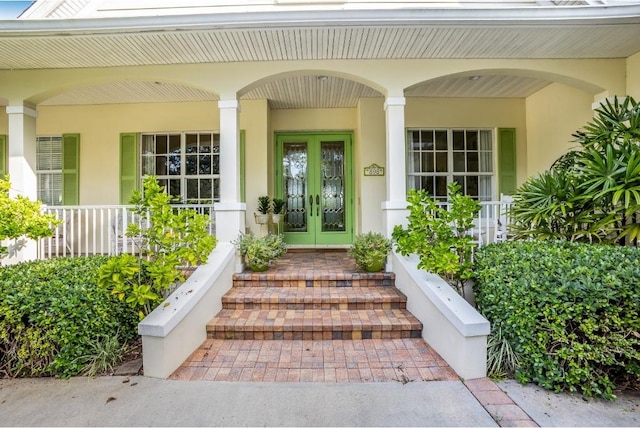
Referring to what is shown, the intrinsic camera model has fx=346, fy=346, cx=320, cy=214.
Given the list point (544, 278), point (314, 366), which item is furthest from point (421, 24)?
point (314, 366)

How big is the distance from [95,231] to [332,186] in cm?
399

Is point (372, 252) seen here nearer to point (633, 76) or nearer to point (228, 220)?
point (228, 220)

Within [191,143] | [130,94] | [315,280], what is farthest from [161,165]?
[315,280]

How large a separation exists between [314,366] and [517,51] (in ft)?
14.0

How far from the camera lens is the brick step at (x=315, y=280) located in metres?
4.25

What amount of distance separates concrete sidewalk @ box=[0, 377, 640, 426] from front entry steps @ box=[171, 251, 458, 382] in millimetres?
167

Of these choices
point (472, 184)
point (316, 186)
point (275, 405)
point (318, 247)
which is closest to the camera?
point (275, 405)

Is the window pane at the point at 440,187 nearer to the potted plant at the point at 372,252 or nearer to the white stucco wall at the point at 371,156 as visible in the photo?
the white stucco wall at the point at 371,156

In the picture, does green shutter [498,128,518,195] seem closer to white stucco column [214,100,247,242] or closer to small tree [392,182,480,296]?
small tree [392,182,480,296]

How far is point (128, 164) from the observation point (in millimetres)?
6391

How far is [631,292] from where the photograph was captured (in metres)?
2.33

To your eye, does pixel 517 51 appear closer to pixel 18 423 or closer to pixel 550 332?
pixel 550 332

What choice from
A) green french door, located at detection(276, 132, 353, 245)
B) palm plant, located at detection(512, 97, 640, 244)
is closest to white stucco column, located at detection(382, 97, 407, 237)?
palm plant, located at detection(512, 97, 640, 244)

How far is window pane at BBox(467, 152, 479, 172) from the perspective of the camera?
21.2 feet
